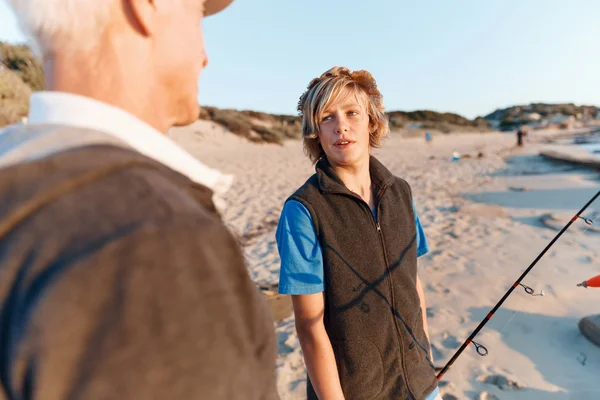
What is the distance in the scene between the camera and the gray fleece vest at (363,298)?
144 cm

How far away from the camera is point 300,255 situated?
4.63 ft

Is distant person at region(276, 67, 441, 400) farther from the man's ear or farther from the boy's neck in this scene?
the man's ear

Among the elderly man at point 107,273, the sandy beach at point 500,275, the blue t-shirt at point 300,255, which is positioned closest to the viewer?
the elderly man at point 107,273

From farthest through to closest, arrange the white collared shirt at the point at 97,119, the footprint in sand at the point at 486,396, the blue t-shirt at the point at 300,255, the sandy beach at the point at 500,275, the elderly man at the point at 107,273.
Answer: the sandy beach at the point at 500,275 → the footprint in sand at the point at 486,396 → the blue t-shirt at the point at 300,255 → the white collared shirt at the point at 97,119 → the elderly man at the point at 107,273

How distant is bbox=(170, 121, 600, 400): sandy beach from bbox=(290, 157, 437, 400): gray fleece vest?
1.07 m

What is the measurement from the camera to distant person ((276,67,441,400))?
1.42 m

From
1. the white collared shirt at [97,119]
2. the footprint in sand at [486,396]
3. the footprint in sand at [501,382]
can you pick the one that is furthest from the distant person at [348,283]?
the footprint in sand at [501,382]

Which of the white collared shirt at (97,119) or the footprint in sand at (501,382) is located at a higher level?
the white collared shirt at (97,119)

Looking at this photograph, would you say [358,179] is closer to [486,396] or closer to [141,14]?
[141,14]

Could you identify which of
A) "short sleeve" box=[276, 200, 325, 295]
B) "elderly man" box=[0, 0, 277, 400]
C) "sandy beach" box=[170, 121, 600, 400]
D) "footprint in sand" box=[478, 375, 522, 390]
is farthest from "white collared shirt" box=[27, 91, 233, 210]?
"footprint in sand" box=[478, 375, 522, 390]

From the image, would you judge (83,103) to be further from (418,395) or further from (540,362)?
(540,362)

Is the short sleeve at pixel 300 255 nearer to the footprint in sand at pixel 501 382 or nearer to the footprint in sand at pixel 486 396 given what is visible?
the footprint in sand at pixel 486 396

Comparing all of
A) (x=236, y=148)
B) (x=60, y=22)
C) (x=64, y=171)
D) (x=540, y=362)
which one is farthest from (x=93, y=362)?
(x=236, y=148)

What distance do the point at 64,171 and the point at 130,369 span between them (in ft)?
0.73
